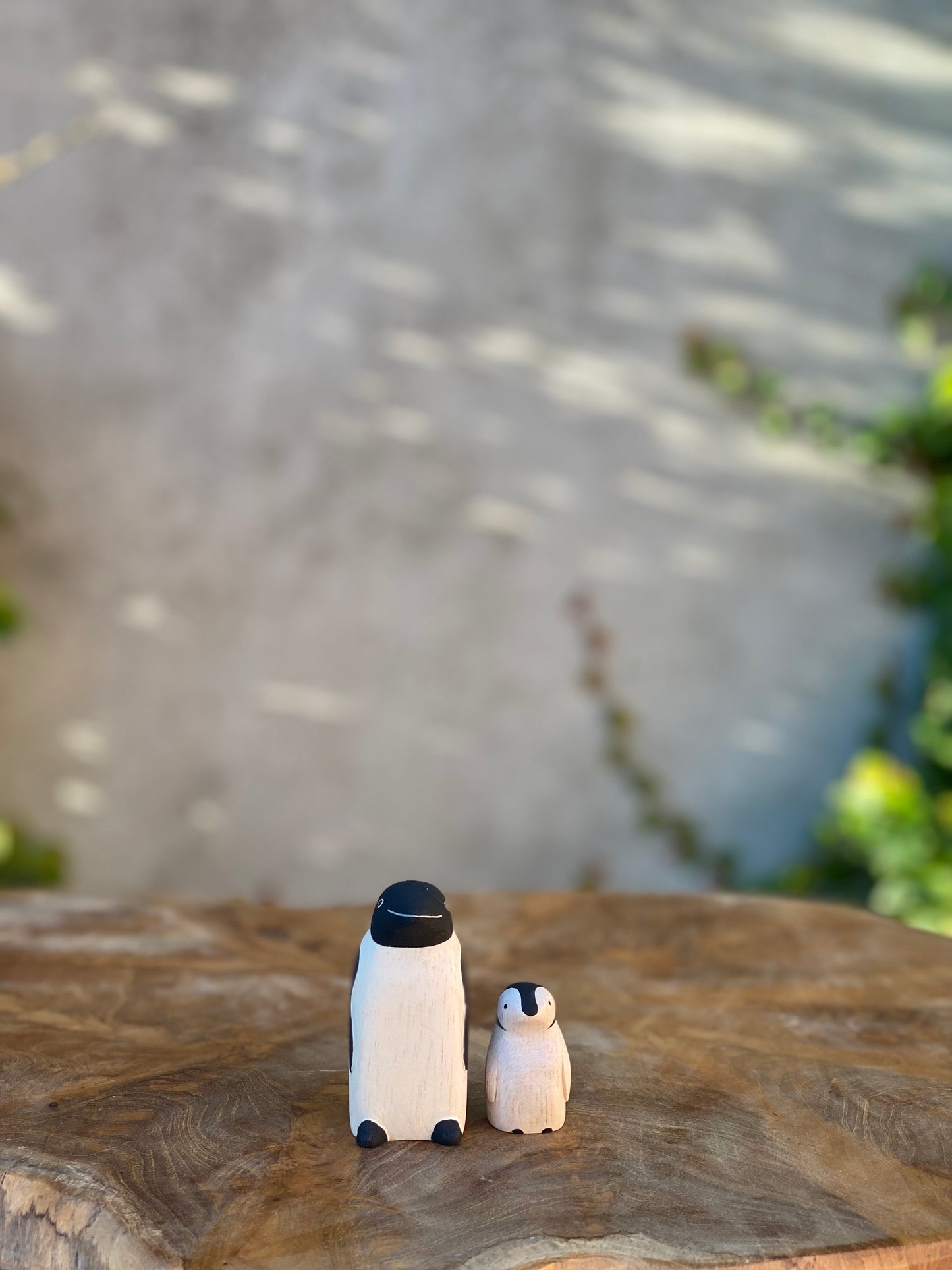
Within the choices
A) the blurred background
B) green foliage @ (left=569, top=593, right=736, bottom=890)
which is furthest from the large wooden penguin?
green foliage @ (left=569, top=593, right=736, bottom=890)

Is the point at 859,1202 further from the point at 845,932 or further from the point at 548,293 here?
the point at 548,293

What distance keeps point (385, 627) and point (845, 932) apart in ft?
4.90

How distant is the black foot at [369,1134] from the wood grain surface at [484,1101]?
0.01 m

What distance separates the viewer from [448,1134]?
90 cm

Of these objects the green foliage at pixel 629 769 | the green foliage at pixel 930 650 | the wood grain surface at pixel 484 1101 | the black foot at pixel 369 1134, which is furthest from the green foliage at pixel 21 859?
the green foliage at pixel 930 650

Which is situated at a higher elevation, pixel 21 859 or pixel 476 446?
pixel 476 446

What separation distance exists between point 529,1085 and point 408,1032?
0.12m

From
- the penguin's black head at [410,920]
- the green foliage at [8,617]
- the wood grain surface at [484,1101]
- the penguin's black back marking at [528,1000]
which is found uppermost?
the penguin's black head at [410,920]

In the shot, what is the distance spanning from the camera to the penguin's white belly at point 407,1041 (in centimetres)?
90

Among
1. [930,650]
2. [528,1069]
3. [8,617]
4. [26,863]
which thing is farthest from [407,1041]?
[930,650]

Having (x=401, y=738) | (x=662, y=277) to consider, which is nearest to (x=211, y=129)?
(x=662, y=277)

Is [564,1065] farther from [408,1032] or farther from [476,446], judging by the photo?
[476,446]

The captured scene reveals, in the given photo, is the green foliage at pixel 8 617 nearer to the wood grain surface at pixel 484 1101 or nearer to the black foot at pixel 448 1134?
the wood grain surface at pixel 484 1101

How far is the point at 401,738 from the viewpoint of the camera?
2.67 meters
